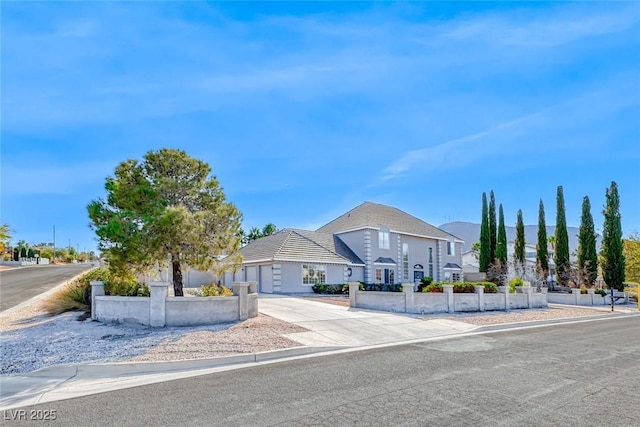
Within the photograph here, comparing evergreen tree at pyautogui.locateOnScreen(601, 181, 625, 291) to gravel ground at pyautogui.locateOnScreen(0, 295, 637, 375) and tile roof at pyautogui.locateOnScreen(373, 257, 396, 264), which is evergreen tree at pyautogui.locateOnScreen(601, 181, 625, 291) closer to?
tile roof at pyautogui.locateOnScreen(373, 257, 396, 264)

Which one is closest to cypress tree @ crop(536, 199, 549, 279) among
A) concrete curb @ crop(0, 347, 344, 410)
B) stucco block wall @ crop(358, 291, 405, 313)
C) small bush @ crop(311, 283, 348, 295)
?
small bush @ crop(311, 283, 348, 295)

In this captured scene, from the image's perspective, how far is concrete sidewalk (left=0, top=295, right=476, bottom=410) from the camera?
7281mm

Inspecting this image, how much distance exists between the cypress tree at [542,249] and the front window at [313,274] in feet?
74.4

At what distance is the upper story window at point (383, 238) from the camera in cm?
3562

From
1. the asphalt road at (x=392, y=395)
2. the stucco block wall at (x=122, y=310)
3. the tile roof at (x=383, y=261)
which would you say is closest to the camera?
the asphalt road at (x=392, y=395)

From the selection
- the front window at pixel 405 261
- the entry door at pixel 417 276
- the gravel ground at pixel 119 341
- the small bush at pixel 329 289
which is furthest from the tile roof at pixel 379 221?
the gravel ground at pixel 119 341

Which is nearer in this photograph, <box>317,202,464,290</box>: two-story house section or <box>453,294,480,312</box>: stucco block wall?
<box>453,294,480,312</box>: stucco block wall

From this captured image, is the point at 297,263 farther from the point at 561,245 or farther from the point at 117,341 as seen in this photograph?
the point at 561,245

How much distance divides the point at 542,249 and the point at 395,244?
1742 centimetres

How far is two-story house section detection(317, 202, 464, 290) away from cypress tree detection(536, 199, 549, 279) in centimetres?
771

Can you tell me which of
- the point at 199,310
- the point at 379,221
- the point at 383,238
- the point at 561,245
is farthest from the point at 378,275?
the point at 199,310

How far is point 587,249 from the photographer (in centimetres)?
4100

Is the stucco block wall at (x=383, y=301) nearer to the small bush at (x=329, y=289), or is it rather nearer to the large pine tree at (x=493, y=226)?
the small bush at (x=329, y=289)

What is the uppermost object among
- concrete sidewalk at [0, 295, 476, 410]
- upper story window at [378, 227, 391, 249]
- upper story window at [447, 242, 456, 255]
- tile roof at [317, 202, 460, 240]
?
tile roof at [317, 202, 460, 240]
